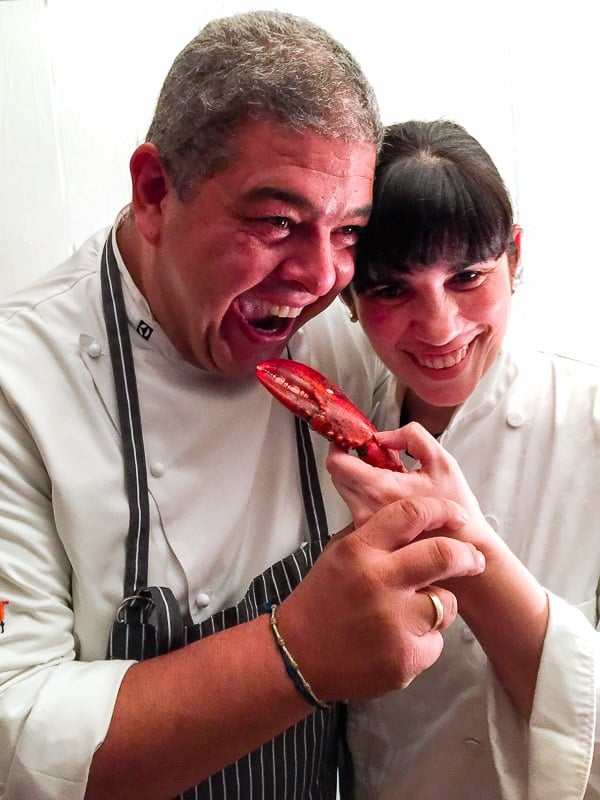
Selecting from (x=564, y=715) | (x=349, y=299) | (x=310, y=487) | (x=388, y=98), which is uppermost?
(x=388, y=98)

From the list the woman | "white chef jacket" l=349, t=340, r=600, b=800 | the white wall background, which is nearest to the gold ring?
the woman

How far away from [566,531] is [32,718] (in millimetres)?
840

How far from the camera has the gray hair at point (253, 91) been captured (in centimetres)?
98

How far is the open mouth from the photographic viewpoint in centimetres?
109

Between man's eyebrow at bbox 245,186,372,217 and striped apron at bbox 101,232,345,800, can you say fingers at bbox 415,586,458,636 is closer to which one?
striped apron at bbox 101,232,345,800

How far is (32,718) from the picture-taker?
3.09 feet

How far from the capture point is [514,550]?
4.00ft

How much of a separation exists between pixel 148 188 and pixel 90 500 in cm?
48

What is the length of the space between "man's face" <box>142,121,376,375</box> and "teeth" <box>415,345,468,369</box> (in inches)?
7.4

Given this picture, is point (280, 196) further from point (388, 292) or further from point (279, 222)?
point (388, 292)

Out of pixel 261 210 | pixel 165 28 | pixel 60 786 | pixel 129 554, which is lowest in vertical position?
pixel 60 786

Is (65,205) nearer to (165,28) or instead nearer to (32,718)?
(165,28)

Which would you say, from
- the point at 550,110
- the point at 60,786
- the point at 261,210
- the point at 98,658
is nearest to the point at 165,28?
the point at 550,110

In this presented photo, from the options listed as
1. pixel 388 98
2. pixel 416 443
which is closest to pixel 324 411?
pixel 416 443
